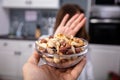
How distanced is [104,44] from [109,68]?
0.39 meters

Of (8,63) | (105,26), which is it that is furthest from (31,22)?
(105,26)

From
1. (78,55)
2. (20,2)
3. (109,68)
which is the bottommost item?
(109,68)

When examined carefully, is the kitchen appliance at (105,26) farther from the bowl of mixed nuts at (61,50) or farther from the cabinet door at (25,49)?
the bowl of mixed nuts at (61,50)

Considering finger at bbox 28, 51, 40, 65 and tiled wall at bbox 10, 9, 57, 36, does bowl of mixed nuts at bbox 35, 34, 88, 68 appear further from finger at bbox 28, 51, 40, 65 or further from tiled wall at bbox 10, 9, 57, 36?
tiled wall at bbox 10, 9, 57, 36

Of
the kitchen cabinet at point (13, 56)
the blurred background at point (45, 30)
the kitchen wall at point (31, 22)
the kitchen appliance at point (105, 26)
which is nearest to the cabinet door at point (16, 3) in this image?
the blurred background at point (45, 30)

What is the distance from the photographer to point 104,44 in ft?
11.7

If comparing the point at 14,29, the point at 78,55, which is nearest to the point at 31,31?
the point at 14,29

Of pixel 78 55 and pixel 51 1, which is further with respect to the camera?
pixel 51 1

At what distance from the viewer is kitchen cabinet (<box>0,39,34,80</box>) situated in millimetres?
3818

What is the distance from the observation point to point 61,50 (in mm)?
812

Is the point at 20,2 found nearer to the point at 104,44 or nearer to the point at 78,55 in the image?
the point at 104,44

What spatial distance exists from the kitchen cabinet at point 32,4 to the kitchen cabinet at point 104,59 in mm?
960

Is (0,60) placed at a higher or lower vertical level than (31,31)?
lower

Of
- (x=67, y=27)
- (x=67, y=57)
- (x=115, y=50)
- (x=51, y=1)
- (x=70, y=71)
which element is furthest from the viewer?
(x=51, y=1)
